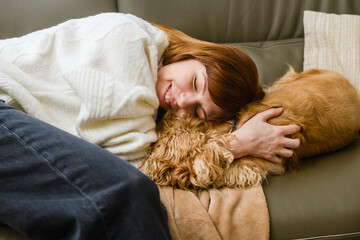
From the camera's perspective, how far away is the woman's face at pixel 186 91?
104 centimetres

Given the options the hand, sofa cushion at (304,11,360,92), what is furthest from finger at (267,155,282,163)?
sofa cushion at (304,11,360,92)

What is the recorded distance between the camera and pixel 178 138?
40.5 inches

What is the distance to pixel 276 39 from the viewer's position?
1740 mm

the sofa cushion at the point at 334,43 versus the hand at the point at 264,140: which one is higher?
the sofa cushion at the point at 334,43

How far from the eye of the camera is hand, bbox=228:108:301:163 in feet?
3.26

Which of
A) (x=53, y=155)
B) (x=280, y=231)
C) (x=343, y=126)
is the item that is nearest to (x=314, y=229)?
(x=280, y=231)

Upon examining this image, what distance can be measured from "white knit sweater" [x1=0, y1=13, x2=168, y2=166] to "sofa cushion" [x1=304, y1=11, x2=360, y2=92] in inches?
37.6

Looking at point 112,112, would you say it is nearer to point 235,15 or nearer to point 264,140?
point 264,140

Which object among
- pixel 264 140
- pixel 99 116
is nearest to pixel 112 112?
pixel 99 116

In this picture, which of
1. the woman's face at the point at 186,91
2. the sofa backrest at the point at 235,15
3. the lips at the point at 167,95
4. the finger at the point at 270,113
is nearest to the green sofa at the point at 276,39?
the sofa backrest at the point at 235,15

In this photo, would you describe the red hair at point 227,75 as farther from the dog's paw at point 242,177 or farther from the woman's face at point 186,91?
the dog's paw at point 242,177

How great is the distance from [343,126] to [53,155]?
97 cm

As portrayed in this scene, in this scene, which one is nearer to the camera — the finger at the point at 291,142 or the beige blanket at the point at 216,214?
the beige blanket at the point at 216,214

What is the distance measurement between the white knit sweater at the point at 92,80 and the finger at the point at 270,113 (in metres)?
0.37
